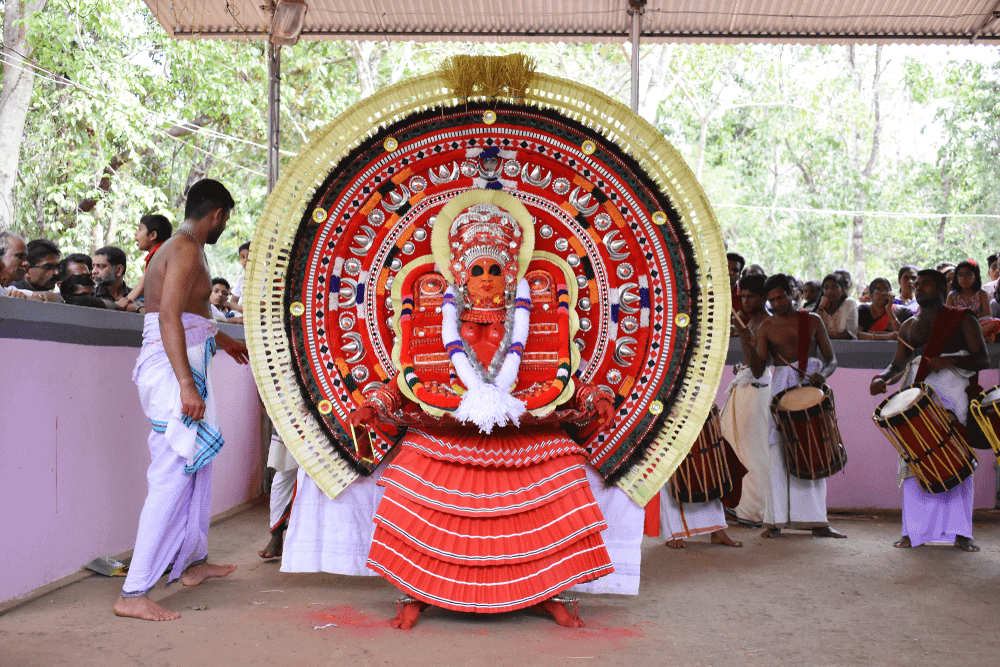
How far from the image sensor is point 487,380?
412cm

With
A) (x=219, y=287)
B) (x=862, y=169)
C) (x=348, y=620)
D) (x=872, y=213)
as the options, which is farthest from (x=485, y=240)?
(x=862, y=169)

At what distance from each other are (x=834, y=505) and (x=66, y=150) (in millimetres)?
11401

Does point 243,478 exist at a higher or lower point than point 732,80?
lower

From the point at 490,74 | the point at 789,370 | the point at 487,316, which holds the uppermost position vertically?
the point at 490,74

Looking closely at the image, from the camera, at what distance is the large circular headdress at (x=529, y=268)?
425cm

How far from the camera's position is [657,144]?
4227 mm

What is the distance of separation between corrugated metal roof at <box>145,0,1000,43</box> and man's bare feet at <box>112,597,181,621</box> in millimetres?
4114

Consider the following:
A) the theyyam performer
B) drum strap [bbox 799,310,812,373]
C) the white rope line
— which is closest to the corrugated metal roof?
drum strap [bbox 799,310,812,373]

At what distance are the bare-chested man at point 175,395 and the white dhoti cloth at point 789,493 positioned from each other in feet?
13.3

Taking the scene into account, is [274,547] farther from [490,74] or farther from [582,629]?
[490,74]

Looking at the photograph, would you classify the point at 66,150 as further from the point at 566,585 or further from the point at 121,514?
the point at 566,585

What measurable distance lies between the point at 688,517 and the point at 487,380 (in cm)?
237

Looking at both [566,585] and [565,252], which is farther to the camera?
[565,252]

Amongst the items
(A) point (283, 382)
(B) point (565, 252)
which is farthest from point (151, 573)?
(B) point (565, 252)
